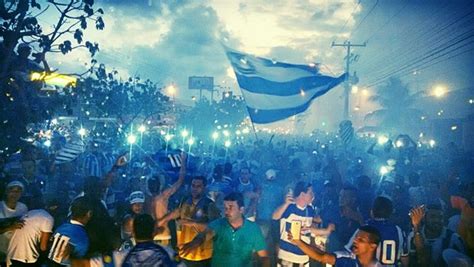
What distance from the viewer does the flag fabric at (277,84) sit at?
9852mm

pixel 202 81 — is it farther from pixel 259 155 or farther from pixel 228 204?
pixel 228 204

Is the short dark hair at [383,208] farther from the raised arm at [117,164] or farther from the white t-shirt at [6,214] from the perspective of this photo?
the white t-shirt at [6,214]

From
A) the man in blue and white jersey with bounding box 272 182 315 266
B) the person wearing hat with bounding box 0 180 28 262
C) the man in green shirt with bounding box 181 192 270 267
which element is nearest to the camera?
the man in green shirt with bounding box 181 192 270 267

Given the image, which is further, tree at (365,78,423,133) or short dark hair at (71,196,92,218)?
tree at (365,78,423,133)

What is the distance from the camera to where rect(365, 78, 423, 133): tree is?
67312 millimetres

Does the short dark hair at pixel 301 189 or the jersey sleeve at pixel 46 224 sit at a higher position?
the short dark hair at pixel 301 189

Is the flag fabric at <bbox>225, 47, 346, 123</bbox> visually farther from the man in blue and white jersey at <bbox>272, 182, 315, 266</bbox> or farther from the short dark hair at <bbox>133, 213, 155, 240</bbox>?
the short dark hair at <bbox>133, 213, 155, 240</bbox>

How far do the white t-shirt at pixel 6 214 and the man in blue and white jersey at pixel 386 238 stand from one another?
507cm

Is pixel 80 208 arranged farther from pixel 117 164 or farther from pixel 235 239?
pixel 117 164

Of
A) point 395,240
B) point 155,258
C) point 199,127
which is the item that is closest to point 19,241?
point 155,258

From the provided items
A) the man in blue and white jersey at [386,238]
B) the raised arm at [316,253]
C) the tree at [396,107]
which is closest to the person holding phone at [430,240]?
the man in blue and white jersey at [386,238]

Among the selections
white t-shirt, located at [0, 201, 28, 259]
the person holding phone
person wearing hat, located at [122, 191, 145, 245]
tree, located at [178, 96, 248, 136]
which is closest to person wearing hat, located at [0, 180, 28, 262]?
white t-shirt, located at [0, 201, 28, 259]

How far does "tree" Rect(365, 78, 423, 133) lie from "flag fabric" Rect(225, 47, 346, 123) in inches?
2281

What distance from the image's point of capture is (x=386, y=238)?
548 cm
